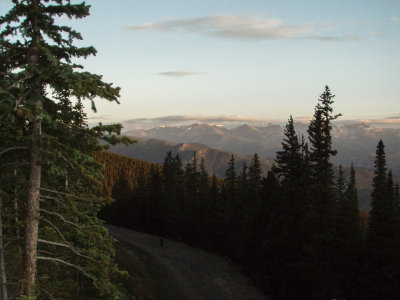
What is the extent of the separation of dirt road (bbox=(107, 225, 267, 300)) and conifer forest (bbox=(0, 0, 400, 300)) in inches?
81.7

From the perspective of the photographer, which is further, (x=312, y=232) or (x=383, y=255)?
(x=312, y=232)

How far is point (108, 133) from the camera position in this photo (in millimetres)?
10266

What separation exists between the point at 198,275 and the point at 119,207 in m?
49.3

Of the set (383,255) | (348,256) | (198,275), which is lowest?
(198,275)

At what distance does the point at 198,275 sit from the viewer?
4356cm

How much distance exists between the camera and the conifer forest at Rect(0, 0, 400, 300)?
10141mm

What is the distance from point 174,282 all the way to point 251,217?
12.1 meters

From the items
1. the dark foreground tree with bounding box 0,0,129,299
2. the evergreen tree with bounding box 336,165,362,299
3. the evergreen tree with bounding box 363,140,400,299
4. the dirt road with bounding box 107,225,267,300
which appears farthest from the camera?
the dirt road with bounding box 107,225,267,300

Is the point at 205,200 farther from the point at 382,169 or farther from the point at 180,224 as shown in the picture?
the point at 382,169

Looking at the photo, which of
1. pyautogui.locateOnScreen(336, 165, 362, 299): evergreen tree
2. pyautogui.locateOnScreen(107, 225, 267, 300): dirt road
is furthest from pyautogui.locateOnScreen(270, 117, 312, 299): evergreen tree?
pyautogui.locateOnScreen(107, 225, 267, 300): dirt road

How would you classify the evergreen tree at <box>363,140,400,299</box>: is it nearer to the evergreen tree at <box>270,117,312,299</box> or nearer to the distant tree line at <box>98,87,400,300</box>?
the distant tree line at <box>98,87,400,300</box>

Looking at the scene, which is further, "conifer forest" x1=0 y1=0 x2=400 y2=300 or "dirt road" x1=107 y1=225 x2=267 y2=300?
"dirt road" x1=107 y1=225 x2=267 y2=300

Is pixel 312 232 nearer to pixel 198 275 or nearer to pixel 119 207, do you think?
pixel 198 275

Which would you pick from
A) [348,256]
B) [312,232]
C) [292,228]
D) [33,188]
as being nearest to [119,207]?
[292,228]
